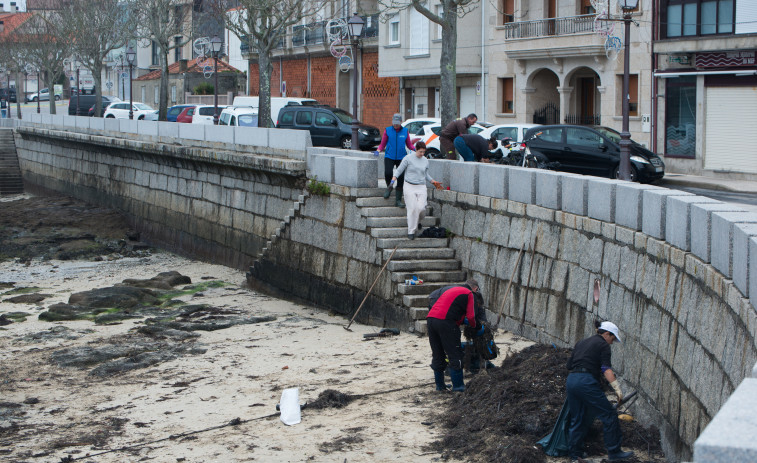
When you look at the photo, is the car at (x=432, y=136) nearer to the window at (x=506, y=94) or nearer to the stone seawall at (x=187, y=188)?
the stone seawall at (x=187, y=188)

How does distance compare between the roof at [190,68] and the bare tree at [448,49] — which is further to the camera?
the roof at [190,68]

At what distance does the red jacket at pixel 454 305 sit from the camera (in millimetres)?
10164

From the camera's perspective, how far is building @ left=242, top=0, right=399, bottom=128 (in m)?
40.7

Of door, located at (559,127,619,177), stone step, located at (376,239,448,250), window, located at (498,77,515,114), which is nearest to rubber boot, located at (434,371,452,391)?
stone step, located at (376,239,448,250)

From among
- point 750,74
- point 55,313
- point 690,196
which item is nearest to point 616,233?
point 690,196

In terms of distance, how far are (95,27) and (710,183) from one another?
117ft

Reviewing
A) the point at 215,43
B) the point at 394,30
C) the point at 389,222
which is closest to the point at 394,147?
the point at 389,222

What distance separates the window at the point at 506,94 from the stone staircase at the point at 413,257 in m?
19.6

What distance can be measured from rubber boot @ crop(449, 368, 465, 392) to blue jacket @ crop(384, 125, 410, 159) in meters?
6.06

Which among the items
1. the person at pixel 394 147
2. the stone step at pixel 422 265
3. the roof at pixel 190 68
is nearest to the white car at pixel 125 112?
the roof at pixel 190 68

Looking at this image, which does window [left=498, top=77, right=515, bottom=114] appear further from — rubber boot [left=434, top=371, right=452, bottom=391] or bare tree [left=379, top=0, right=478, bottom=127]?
rubber boot [left=434, top=371, right=452, bottom=391]

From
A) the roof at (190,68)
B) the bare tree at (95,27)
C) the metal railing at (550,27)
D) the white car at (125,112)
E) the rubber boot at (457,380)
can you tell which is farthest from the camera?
the roof at (190,68)

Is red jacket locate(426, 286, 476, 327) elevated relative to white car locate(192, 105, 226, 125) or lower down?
lower down

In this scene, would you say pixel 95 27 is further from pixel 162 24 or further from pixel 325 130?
pixel 325 130
